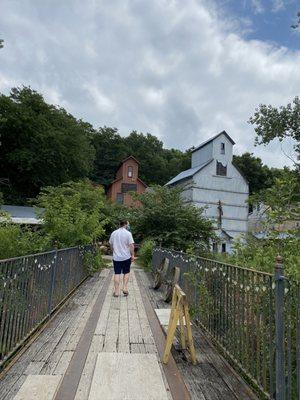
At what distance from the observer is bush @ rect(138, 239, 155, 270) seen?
1705cm

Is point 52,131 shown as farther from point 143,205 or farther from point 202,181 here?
point 143,205

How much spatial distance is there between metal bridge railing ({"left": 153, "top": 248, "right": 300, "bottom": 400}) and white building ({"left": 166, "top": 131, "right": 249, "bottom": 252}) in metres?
35.8

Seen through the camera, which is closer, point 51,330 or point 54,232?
point 51,330

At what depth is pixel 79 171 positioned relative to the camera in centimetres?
3931

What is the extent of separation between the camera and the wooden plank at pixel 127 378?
11.5 ft

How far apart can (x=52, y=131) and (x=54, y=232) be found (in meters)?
28.0

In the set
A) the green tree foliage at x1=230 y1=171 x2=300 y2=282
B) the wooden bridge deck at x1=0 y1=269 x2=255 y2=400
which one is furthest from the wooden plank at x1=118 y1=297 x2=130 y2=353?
the green tree foliage at x1=230 y1=171 x2=300 y2=282

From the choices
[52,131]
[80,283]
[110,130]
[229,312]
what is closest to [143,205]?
[80,283]

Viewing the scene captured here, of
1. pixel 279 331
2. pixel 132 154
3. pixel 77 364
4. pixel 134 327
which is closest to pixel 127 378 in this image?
pixel 77 364

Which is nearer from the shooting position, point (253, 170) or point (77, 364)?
point (77, 364)

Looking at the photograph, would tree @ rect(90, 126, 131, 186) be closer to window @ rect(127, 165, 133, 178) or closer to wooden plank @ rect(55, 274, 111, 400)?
window @ rect(127, 165, 133, 178)

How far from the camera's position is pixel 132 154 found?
229 feet

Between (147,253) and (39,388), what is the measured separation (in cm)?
1479

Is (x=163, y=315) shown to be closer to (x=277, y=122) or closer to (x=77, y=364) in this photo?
(x=77, y=364)
